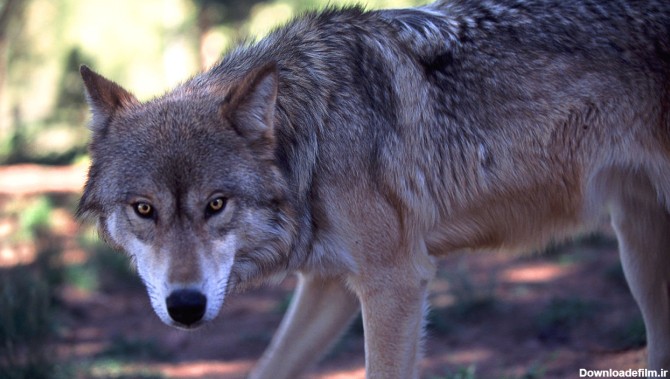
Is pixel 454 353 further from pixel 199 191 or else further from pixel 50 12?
pixel 50 12

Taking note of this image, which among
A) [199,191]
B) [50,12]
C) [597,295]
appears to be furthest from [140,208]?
[50,12]

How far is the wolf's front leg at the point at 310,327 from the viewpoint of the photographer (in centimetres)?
407

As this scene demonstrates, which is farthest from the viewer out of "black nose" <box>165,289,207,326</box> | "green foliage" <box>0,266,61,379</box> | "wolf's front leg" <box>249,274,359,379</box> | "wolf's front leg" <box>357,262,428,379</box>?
"green foliage" <box>0,266,61,379</box>

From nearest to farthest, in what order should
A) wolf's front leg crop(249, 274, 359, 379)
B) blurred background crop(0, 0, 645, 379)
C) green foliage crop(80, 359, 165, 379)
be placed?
wolf's front leg crop(249, 274, 359, 379), blurred background crop(0, 0, 645, 379), green foliage crop(80, 359, 165, 379)

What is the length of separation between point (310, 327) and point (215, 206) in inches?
41.7

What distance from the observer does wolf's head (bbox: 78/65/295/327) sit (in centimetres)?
322

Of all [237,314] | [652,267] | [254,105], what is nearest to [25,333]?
[237,314]

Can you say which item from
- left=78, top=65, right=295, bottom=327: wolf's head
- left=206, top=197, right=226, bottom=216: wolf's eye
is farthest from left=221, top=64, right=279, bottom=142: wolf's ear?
left=206, top=197, right=226, bottom=216: wolf's eye

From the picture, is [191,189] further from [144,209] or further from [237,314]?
[237,314]

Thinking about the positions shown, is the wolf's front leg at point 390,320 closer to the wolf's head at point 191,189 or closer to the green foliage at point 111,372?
the wolf's head at point 191,189

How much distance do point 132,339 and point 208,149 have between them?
3.48 metres

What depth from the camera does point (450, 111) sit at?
3.75 meters

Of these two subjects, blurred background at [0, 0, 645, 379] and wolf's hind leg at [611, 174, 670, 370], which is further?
blurred background at [0, 0, 645, 379]

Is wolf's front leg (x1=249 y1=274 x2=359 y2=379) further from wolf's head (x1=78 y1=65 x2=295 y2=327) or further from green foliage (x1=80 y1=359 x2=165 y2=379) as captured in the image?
green foliage (x1=80 y1=359 x2=165 y2=379)
